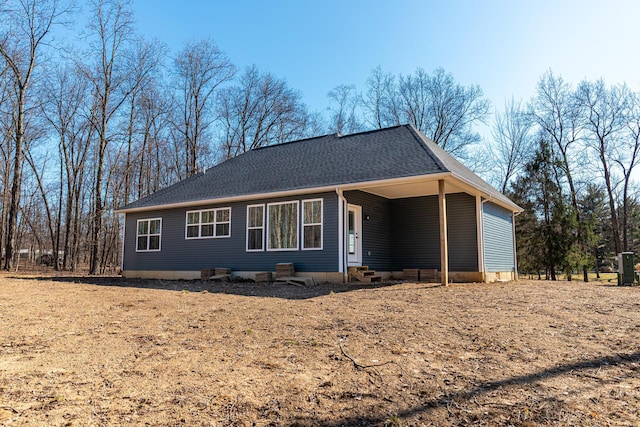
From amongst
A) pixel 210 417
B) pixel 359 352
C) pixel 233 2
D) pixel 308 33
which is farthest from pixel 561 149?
pixel 210 417

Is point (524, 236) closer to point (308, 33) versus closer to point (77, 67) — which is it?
point (308, 33)

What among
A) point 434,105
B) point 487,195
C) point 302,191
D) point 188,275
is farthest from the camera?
point 434,105

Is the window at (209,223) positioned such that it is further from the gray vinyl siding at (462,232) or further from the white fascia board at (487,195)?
the white fascia board at (487,195)

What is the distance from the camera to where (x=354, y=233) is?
1200 centimetres

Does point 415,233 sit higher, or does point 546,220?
point 546,220

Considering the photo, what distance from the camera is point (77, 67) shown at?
815 inches

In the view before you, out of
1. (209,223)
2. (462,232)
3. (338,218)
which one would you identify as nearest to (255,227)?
(209,223)

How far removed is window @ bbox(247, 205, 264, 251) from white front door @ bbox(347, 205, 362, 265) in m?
2.62

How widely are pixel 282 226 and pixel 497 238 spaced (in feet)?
22.7

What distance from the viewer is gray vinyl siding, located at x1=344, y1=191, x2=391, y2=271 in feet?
40.0

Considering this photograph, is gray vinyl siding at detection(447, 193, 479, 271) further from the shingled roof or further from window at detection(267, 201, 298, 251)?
window at detection(267, 201, 298, 251)

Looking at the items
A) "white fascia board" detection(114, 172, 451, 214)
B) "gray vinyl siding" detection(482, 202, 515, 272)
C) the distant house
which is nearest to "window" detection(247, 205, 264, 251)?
the distant house

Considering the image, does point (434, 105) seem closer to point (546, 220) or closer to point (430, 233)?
point (546, 220)

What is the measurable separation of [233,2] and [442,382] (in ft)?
42.7
